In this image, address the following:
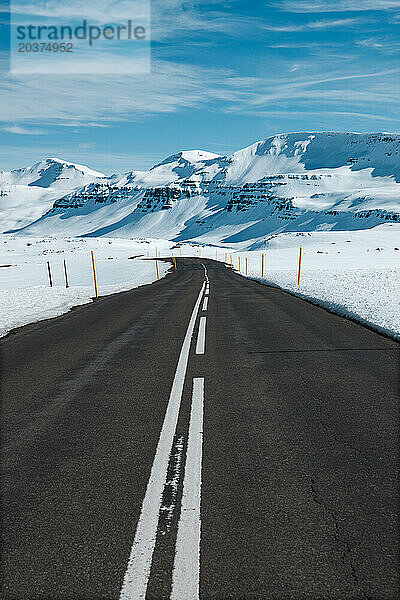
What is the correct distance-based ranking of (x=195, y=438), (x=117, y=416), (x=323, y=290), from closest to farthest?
(x=195, y=438) < (x=117, y=416) < (x=323, y=290)

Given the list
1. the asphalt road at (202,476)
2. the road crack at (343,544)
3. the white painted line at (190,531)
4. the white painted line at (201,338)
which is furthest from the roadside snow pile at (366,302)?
the road crack at (343,544)

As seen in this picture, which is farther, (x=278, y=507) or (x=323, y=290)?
(x=323, y=290)

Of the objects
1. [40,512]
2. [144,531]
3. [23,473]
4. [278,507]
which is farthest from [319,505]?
[23,473]

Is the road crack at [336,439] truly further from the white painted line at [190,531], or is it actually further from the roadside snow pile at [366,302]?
the roadside snow pile at [366,302]

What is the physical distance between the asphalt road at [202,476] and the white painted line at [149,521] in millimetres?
12

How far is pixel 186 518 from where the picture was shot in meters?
3.56

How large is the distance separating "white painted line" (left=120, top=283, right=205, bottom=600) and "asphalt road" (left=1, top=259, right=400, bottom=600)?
0.01 m

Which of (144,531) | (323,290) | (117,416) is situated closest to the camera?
(144,531)

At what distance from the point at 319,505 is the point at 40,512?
2.08 meters

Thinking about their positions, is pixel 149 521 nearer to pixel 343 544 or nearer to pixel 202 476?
pixel 202 476

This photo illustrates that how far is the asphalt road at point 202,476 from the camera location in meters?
2.95

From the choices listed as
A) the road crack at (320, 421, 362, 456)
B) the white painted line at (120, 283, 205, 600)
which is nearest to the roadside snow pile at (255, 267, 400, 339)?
the road crack at (320, 421, 362, 456)

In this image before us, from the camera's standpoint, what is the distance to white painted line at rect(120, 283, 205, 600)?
2.87 meters

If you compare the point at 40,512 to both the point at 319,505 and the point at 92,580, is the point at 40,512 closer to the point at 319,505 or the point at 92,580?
the point at 92,580
